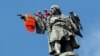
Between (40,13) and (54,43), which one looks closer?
(54,43)

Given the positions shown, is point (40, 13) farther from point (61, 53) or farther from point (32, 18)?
point (61, 53)

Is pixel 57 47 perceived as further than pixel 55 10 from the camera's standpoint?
No

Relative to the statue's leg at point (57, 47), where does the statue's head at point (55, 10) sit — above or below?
above

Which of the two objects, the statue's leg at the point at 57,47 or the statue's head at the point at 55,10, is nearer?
the statue's leg at the point at 57,47

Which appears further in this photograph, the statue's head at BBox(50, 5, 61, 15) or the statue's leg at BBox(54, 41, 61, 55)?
the statue's head at BBox(50, 5, 61, 15)

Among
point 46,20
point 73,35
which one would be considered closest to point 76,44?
point 73,35

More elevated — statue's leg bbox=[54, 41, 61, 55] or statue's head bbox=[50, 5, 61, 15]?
statue's head bbox=[50, 5, 61, 15]

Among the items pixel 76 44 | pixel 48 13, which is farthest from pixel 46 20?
pixel 76 44

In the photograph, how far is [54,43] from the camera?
24.1 metres

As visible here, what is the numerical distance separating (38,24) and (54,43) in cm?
185

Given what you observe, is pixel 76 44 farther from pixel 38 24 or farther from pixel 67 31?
pixel 38 24

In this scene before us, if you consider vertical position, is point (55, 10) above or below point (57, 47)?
above

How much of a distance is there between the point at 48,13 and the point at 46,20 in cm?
36

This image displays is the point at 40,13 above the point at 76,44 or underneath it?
above
